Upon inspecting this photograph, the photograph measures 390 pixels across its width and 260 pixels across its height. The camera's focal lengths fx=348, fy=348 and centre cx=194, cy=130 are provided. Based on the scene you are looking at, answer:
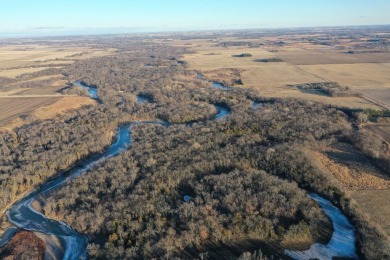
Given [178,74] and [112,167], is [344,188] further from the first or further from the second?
[178,74]

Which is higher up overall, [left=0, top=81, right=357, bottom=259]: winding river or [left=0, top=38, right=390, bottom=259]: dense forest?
[left=0, top=38, right=390, bottom=259]: dense forest

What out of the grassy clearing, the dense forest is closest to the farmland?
the dense forest

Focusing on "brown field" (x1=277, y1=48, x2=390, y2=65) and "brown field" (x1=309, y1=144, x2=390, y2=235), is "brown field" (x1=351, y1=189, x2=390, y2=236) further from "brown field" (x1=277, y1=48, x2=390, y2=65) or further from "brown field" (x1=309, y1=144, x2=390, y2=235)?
"brown field" (x1=277, y1=48, x2=390, y2=65)

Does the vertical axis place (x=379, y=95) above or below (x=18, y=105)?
above

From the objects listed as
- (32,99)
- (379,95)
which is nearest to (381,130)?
(379,95)

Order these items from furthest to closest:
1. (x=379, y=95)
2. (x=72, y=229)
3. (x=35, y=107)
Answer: (x=35, y=107), (x=379, y=95), (x=72, y=229)

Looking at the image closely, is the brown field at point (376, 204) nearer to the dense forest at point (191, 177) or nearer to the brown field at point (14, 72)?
the dense forest at point (191, 177)

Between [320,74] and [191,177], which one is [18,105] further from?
[320,74]

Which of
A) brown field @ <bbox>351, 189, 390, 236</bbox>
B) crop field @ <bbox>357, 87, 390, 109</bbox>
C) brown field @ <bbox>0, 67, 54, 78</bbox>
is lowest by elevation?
brown field @ <bbox>0, 67, 54, 78</bbox>

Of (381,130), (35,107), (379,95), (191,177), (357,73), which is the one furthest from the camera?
(357,73)

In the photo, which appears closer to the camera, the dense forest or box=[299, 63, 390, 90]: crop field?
the dense forest
